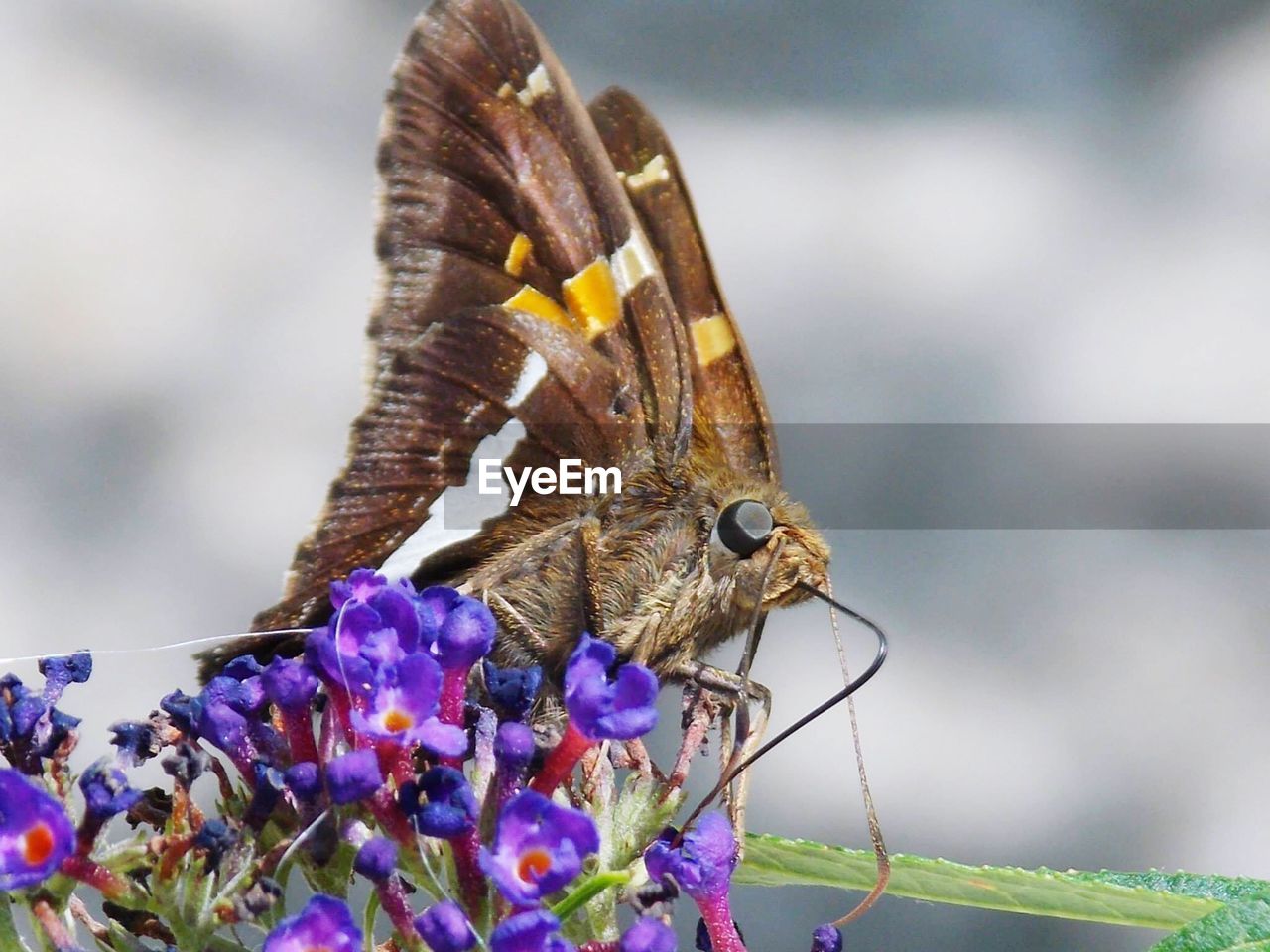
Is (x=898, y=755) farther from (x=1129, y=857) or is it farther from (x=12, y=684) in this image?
(x=12, y=684)

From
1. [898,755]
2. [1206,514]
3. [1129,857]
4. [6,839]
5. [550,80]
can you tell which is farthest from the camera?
[1206,514]

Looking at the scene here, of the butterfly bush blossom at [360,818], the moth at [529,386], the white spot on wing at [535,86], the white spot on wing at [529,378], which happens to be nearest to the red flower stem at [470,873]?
the butterfly bush blossom at [360,818]

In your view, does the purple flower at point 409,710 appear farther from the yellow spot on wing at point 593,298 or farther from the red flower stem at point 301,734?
the yellow spot on wing at point 593,298

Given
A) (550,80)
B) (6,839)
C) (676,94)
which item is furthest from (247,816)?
(676,94)

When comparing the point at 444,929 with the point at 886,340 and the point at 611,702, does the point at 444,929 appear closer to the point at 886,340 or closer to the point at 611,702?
the point at 611,702

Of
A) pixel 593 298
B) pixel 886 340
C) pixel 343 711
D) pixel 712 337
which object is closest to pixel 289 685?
pixel 343 711

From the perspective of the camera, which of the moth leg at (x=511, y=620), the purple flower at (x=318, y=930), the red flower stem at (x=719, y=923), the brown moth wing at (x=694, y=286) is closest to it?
the purple flower at (x=318, y=930)
